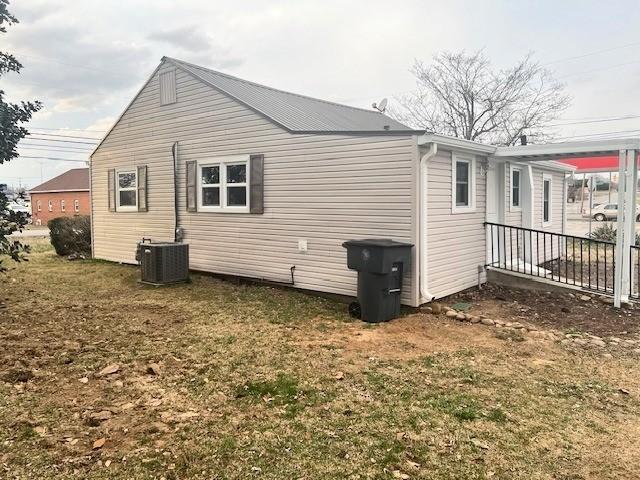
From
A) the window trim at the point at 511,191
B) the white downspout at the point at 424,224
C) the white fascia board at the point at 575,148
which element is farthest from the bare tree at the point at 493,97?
the white downspout at the point at 424,224

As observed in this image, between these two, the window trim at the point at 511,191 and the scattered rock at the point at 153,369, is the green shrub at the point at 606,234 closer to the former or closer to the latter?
the window trim at the point at 511,191

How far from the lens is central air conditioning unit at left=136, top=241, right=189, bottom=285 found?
9.01 meters

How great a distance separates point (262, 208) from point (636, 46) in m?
22.2

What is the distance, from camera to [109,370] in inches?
174

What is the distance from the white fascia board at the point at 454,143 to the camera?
6520 mm

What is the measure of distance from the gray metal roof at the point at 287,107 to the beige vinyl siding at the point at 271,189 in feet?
0.63

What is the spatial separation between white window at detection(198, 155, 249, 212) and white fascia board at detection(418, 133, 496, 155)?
12.0 feet

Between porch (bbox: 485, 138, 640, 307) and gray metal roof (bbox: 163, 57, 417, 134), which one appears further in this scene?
gray metal roof (bbox: 163, 57, 417, 134)

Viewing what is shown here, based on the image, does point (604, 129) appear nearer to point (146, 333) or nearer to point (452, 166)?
point (452, 166)

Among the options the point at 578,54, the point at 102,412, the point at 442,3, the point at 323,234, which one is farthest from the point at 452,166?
the point at 578,54

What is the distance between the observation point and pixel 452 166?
24.8ft

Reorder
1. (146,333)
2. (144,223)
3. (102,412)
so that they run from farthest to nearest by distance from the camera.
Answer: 1. (144,223)
2. (146,333)
3. (102,412)

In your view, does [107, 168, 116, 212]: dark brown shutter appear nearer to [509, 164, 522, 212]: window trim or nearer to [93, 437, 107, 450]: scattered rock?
[509, 164, 522, 212]: window trim

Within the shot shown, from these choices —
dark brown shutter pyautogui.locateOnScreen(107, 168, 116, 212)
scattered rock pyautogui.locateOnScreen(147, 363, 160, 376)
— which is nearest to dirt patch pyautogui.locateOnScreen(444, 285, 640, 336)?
scattered rock pyautogui.locateOnScreen(147, 363, 160, 376)
